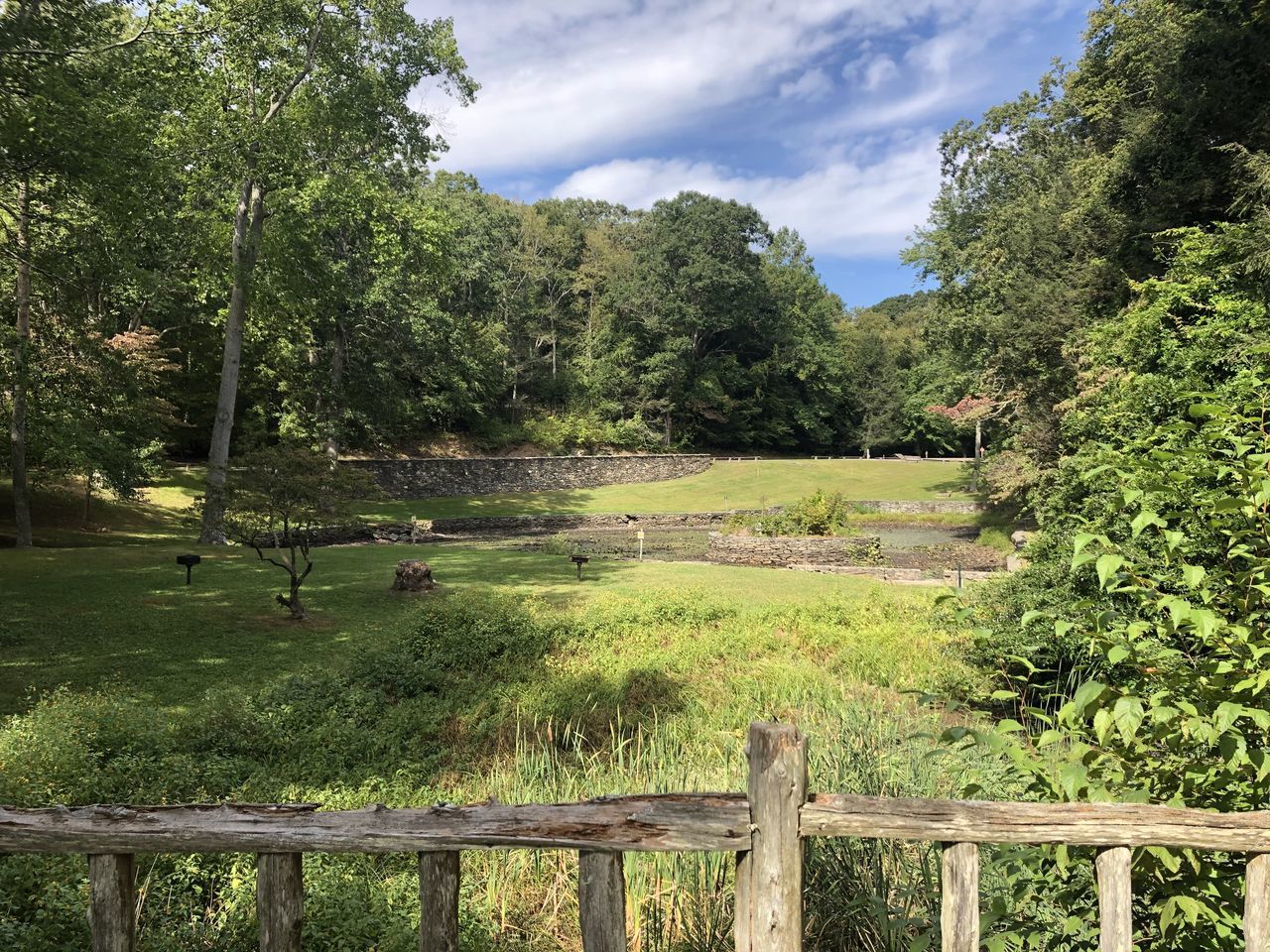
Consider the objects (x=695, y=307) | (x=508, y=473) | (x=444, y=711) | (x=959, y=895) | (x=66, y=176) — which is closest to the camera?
(x=959, y=895)

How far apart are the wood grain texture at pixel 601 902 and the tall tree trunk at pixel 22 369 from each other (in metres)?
15.7

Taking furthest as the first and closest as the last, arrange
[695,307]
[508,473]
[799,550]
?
[695,307] → [508,473] → [799,550]

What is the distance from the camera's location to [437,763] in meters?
7.42

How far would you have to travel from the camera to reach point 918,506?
36.4 metres

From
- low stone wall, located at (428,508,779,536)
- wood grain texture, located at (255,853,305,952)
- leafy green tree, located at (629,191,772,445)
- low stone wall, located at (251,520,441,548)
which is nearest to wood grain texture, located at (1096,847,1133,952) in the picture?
wood grain texture, located at (255,853,305,952)

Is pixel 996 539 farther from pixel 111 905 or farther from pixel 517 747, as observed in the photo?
pixel 111 905

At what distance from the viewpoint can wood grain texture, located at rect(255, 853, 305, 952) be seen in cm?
219

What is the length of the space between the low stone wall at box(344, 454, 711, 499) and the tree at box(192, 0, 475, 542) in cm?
A: 1171

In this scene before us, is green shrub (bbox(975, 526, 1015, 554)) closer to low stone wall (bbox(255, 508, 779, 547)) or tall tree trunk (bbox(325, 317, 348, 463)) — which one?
low stone wall (bbox(255, 508, 779, 547))

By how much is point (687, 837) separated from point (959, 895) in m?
0.84

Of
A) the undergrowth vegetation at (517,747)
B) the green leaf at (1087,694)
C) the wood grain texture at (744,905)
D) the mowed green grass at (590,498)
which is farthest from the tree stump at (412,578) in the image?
the green leaf at (1087,694)

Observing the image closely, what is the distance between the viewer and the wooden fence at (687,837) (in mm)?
2078

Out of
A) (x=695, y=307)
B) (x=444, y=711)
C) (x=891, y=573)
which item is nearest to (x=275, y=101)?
(x=444, y=711)

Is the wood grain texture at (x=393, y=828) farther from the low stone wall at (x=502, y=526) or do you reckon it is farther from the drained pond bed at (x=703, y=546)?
the low stone wall at (x=502, y=526)
